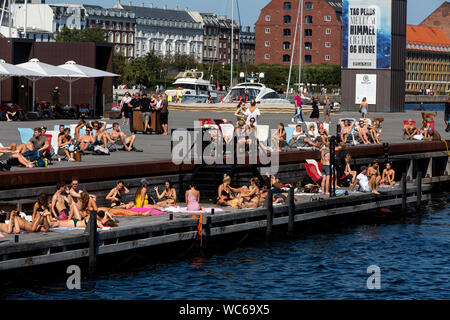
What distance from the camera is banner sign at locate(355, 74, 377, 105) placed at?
70.7m

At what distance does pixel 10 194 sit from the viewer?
22516mm

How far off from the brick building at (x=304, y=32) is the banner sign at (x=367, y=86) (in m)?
99.4

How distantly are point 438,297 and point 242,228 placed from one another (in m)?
5.95

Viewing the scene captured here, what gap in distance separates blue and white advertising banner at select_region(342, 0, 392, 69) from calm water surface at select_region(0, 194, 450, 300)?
4298cm

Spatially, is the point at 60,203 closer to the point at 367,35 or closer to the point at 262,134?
the point at 262,134

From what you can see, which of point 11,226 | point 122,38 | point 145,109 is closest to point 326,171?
point 11,226

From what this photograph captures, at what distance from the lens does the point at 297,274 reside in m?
22.6

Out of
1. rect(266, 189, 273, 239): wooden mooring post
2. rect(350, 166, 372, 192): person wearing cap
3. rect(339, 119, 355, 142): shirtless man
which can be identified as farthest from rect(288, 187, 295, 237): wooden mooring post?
rect(339, 119, 355, 142): shirtless man

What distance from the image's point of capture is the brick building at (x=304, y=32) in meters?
172

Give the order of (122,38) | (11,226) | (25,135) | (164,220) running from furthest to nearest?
(122,38)
(25,135)
(164,220)
(11,226)

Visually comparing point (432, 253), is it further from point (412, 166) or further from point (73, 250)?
point (412, 166)

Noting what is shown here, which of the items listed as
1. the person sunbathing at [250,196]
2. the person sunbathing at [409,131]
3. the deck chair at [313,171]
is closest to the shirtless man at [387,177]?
the deck chair at [313,171]

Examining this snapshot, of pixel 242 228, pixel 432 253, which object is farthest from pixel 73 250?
pixel 432 253

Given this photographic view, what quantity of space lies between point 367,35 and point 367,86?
3.59 metres
